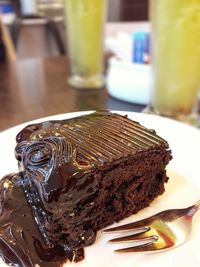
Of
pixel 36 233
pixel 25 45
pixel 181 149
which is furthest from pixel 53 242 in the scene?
pixel 25 45

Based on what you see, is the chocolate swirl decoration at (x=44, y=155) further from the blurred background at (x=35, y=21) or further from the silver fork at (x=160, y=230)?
A: the blurred background at (x=35, y=21)

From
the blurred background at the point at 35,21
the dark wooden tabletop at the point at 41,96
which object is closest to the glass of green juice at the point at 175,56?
the dark wooden tabletop at the point at 41,96

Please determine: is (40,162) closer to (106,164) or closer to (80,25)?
(106,164)

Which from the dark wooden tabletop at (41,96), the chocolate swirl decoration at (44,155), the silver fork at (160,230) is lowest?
the silver fork at (160,230)

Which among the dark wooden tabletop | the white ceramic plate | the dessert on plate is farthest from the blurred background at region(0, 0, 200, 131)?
the dessert on plate

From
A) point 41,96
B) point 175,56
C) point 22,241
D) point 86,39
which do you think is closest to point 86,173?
point 22,241

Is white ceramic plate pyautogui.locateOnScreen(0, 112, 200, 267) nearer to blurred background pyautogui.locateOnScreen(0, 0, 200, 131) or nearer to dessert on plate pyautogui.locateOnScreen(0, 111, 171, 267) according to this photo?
dessert on plate pyautogui.locateOnScreen(0, 111, 171, 267)
